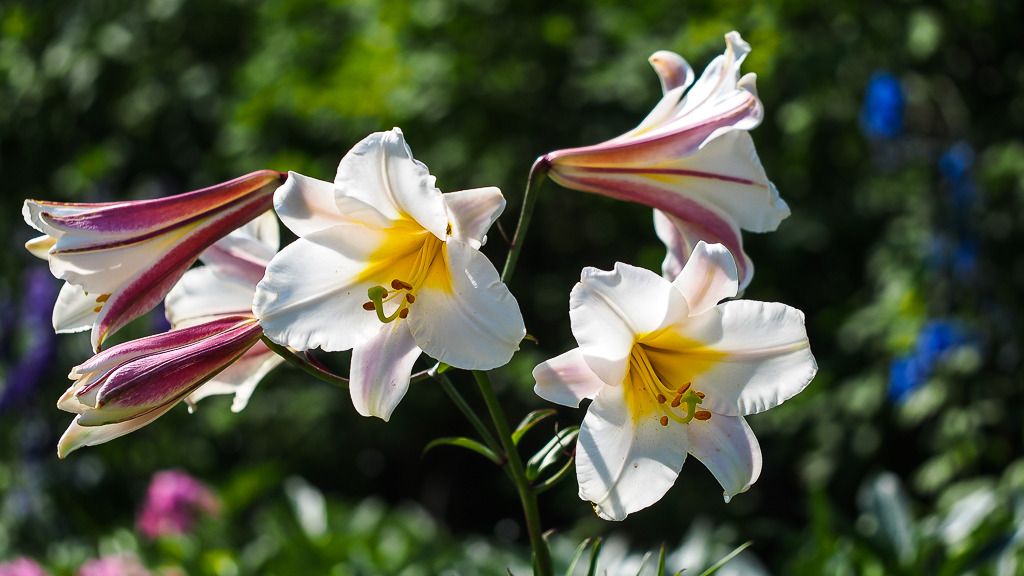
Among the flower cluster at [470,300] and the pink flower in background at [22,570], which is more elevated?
the flower cluster at [470,300]

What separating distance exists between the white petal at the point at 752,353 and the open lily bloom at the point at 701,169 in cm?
16

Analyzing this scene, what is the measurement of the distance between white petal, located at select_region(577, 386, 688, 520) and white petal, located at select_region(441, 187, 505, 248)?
0.71 feet

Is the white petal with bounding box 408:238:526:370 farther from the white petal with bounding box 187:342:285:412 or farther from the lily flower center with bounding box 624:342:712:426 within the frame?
the white petal with bounding box 187:342:285:412

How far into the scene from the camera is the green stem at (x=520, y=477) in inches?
51.8

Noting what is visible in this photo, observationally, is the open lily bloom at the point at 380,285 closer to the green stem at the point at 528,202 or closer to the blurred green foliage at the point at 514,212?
the green stem at the point at 528,202

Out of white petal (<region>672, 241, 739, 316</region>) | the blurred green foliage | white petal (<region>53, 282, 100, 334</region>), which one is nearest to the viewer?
white petal (<region>672, 241, 739, 316</region>)

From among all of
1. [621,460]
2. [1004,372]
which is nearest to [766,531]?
[1004,372]

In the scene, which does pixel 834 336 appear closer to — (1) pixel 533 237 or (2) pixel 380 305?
(1) pixel 533 237

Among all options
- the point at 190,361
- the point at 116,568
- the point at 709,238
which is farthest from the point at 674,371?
the point at 116,568

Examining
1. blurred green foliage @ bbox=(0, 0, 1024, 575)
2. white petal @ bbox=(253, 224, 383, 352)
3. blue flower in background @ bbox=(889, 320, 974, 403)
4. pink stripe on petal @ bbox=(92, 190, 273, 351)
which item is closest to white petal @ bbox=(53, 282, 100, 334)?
pink stripe on petal @ bbox=(92, 190, 273, 351)

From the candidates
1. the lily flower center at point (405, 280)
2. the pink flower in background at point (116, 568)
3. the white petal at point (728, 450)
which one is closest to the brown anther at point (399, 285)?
the lily flower center at point (405, 280)

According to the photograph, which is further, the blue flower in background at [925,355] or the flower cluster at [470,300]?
the blue flower in background at [925,355]

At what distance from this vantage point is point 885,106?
3.46 meters

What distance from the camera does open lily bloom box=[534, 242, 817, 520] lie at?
3.83 feet
